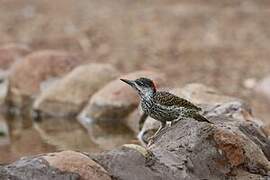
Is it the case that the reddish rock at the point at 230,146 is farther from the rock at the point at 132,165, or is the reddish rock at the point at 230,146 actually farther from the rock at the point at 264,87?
the rock at the point at 264,87

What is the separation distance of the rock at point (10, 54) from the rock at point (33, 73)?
440 millimetres

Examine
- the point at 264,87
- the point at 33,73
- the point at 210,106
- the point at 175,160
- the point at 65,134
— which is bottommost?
the point at 65,134

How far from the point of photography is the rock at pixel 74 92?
Answer: 35.0 ft

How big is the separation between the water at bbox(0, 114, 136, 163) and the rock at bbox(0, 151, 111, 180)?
2582 millimetres

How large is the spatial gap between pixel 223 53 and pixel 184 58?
1.96 ft

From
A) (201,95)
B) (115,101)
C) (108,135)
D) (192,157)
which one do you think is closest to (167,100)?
(192,157)

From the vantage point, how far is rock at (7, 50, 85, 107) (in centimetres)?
1132

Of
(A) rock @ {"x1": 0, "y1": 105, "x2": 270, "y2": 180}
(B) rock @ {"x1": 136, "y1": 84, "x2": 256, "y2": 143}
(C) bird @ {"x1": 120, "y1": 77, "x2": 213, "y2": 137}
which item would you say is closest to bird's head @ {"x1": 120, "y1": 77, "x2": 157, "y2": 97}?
(C) bird @ {"x1": 120, "y1": 77, "x2": 213, "y2": 137}

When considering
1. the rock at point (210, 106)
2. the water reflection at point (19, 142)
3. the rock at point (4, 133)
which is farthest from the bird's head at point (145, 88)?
the rock at point (4, 133)

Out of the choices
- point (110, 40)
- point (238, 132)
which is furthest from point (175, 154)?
point (110, 40)

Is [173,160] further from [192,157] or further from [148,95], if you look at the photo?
[148,95]

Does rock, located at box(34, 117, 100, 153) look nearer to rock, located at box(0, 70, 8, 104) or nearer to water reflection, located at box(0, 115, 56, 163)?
water reflection, located at box(0, 115, 56, 163)

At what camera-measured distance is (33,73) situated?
11320 millimetres

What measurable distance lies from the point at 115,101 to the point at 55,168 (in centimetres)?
487
